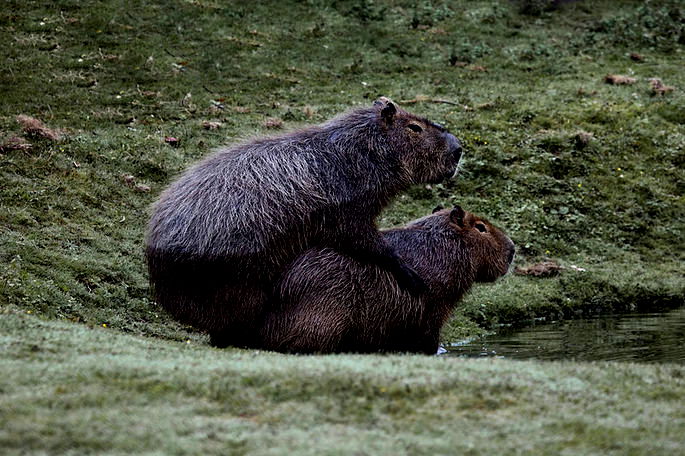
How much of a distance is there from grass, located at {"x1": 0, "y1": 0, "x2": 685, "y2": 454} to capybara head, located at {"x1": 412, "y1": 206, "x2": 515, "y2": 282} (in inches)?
66.4

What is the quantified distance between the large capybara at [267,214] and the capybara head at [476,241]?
601mm

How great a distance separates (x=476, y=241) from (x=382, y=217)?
14.9 feet

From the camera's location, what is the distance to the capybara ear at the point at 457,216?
9250mm

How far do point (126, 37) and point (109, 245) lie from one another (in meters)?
9.64

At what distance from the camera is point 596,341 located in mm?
9977

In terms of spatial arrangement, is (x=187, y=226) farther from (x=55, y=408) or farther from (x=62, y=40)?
(x=62, y=40)

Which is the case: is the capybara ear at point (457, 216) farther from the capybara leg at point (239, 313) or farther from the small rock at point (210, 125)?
the small rock at point (210, 125)

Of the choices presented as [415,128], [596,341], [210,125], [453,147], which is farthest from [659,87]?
[415,128]

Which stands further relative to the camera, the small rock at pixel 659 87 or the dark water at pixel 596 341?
the small rock at pixel 659 87

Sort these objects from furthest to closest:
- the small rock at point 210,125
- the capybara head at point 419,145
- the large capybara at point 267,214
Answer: the small rock at point 210,125, the capybara head at point 419,145, the large capybara at point 267,214

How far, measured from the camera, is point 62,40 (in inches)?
741

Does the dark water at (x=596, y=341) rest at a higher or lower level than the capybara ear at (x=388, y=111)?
lower

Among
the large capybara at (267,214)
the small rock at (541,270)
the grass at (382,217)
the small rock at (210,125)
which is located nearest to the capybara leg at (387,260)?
the large capybara at (267,214)

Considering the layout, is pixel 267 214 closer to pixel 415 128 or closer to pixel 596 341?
pixel 415 128
